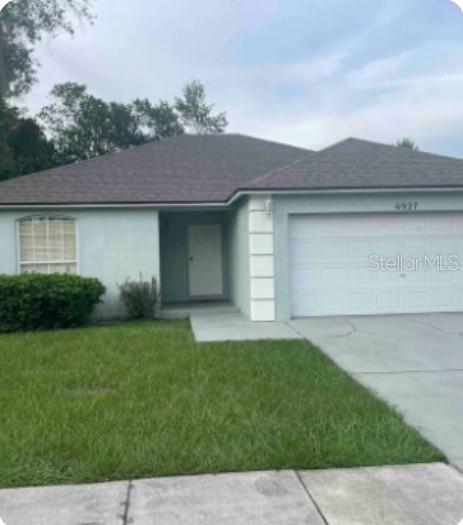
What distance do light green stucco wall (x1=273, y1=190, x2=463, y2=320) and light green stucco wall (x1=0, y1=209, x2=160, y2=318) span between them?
11.2 ft

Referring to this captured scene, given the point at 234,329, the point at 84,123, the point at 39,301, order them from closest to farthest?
the point at 234,329
the point at 39,301
the point at 84,123

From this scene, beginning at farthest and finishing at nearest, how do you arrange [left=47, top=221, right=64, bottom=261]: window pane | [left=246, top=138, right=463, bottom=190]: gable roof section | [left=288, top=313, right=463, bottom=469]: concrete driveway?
[left=47, top=221, right=64, bottom=261]: window pane, [left=246, top=138, right=463, bottom=190]: gable roof section, [left=288, top=313, right=463, bottom=469]: concrete driveway

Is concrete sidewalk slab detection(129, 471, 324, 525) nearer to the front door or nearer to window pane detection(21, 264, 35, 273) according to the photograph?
window pane detection(21, 264, 35, 273)

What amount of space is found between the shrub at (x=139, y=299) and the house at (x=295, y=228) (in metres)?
0.42

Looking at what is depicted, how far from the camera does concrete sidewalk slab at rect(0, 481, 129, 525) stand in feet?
10.9

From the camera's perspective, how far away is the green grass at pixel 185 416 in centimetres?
406

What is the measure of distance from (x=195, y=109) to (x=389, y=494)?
38.4 m

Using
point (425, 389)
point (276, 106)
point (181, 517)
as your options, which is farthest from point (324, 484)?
point (276, 106)

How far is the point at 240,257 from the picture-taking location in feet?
41.6

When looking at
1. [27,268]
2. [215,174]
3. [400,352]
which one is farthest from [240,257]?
[400,352]

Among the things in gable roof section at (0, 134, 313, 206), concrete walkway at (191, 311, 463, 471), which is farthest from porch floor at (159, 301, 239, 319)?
gable roof section at (0, 134, 313, 206)

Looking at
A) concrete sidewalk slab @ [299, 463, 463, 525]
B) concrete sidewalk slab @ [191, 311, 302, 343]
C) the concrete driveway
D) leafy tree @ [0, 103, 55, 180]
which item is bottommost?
concrete sidewalk slab @ [299, 463, 463, 525]

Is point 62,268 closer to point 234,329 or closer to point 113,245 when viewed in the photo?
point 113,245

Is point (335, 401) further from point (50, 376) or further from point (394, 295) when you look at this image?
point (394, 295)
